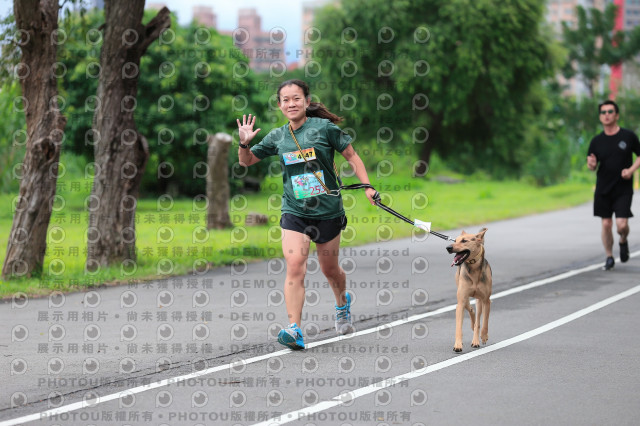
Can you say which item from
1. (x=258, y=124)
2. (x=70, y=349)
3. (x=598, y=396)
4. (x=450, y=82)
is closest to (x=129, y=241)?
(x=70, y=349)

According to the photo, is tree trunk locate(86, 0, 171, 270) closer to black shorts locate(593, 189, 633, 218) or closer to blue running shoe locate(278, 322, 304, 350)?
blue running shoe locate(278, 322, 304, 350)

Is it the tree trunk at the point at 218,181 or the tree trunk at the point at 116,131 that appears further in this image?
the tree trunk at the point at 218,181

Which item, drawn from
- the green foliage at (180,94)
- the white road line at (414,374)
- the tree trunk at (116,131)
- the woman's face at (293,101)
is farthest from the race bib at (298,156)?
the green foliage at (180,94)

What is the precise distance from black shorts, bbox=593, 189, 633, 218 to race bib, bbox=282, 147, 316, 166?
644 cm

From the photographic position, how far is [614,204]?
13086 millimetres

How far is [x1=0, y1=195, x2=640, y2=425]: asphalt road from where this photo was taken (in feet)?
19.6

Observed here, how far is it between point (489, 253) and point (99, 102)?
21.4ft

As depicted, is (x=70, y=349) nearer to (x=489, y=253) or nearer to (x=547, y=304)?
(x=547, y=304)

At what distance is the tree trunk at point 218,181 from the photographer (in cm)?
1933

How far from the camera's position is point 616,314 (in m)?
9.73

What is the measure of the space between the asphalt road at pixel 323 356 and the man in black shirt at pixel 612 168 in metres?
0.79

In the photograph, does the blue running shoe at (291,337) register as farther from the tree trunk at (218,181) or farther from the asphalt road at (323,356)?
the tree trunk at (218,181)

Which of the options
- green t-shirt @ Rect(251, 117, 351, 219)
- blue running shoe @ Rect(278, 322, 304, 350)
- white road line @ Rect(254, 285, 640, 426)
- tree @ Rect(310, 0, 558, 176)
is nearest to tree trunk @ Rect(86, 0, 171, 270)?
green t-shirt @ Rect(251, 117, 351, 219)

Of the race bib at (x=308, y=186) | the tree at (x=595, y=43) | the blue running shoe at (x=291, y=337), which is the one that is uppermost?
the tree at (x=595, y=43)
